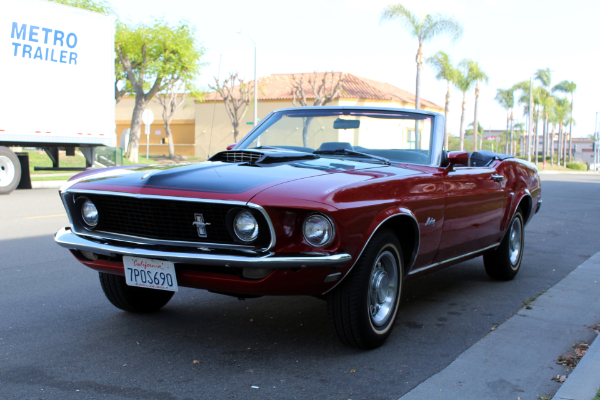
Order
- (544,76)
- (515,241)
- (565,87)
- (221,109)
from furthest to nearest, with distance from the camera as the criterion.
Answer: (565,87) → (544,76) → (221,109) → (515,241)

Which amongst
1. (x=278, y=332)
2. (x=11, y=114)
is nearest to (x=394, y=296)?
(x=278, y=332)

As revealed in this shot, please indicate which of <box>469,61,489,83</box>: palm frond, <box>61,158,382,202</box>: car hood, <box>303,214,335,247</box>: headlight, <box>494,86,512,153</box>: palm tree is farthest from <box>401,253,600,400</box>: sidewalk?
<box>494,86,512,153</box>: palm tree

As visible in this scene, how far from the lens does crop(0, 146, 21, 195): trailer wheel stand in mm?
15070

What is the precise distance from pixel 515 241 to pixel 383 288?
288cm

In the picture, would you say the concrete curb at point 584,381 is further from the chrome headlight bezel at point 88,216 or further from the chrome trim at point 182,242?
the chrome headlight bezel at point 88,216

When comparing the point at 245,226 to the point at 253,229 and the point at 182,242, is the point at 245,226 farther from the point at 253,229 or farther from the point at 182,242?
the point at 182,242

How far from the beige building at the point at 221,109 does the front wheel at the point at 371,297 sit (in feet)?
139

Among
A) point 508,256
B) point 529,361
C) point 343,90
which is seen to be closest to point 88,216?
point 529,361

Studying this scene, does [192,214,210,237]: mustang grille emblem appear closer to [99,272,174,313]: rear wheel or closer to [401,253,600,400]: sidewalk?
[99,272,174,313]: rear wheel

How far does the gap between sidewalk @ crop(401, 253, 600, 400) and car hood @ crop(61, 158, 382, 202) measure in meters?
1.34

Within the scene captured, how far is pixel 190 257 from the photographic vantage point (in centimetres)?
337

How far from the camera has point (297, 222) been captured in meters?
3.31

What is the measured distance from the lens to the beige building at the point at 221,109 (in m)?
48.3

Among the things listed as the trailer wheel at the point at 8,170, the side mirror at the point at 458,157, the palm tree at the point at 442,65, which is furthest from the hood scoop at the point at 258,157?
the palm tree at the point at 442,65
